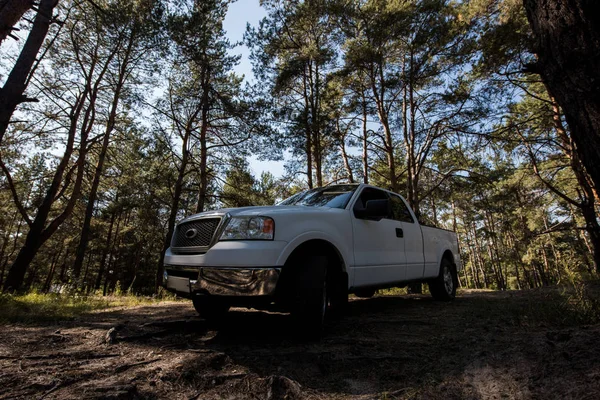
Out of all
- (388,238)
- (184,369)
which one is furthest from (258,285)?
(388,238)

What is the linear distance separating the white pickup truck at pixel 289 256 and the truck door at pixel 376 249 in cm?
1

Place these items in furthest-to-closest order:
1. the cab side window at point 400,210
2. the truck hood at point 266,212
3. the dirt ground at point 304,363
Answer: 1. the cab side window at point 400,210
2. the truck hood at point 266,212
3. the dirt ground at point 304,363

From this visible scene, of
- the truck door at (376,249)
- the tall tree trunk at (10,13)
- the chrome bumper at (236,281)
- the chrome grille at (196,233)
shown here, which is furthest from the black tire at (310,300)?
the tall tree trunk at (10,13)

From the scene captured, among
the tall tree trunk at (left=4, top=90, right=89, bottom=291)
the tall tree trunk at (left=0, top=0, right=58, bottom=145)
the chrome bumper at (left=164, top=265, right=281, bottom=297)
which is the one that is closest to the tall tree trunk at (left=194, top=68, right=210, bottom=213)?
the tall tree trunk at (left=4, top=90, right=89, bottom=291)

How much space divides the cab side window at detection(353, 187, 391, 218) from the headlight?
4.86 ft

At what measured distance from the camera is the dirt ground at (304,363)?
71.2 inches

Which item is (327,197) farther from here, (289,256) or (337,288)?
(289,256)

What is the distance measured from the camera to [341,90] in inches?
574

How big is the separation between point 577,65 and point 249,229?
2900 mm

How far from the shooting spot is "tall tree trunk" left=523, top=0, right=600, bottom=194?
2066 mm

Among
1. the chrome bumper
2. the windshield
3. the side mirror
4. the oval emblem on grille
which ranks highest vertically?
the windshield

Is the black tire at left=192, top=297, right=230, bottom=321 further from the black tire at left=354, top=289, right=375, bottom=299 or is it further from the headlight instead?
the black tire at left=354, top=289, right=375, bottom=299

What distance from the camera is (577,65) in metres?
2.16

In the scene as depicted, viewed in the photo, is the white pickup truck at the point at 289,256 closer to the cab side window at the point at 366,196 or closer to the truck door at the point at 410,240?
the cab side window at the point at 366,196
